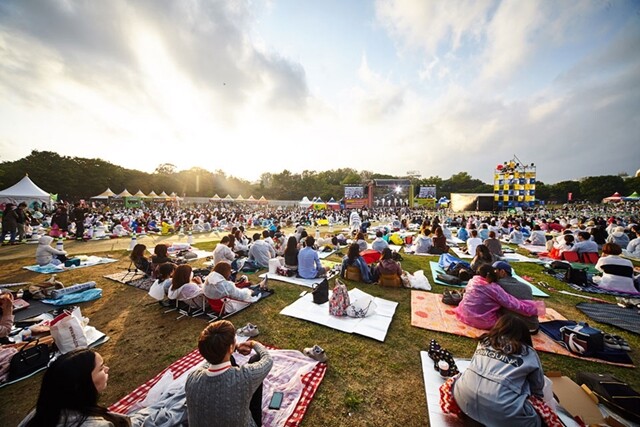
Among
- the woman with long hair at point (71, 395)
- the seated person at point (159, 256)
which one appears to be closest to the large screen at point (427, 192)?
the seated person at point (159, 256)

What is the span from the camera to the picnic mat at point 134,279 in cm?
623

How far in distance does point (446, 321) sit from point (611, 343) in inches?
83.8

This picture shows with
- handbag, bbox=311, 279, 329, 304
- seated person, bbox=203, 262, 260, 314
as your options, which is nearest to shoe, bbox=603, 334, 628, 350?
handbag, bbox=311, 279, 329, 304

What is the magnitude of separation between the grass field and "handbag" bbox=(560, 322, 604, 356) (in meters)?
0.17

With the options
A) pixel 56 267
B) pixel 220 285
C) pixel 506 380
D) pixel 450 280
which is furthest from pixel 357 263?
pixel 56 267

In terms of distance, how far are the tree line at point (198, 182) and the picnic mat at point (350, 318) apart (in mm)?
43704

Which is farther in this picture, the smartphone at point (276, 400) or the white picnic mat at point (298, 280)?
the white picnic mat at point (298, 280)

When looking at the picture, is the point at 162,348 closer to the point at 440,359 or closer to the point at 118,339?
the point at 118,339

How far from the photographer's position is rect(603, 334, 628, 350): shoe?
11.3 feet

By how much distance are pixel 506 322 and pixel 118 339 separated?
17.6ft

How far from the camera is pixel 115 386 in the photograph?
2928 mm

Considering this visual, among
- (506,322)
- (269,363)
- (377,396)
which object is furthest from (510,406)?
(269,363)

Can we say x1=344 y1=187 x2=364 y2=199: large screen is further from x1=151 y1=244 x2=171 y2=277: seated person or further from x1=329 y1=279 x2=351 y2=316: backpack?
x1=329 y1=279 x2=351 y2=316: backpack

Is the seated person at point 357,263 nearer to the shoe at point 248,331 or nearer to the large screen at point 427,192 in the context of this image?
the shoe at point 248,331
